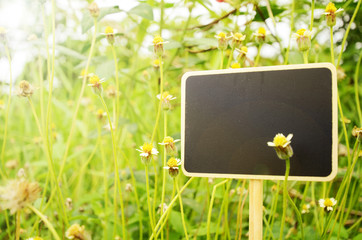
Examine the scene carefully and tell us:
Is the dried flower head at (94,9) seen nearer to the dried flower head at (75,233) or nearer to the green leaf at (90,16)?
the green leaf at (90,16)

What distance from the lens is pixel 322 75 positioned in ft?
1.75

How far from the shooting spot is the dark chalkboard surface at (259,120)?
53cm

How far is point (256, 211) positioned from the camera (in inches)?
21.4

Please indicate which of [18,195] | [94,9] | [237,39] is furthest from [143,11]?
[18,195]

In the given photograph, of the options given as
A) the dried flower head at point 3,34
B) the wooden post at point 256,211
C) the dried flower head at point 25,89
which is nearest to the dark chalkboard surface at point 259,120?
the wooden post at point 256,211

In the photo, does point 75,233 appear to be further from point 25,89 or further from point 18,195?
point 25,89

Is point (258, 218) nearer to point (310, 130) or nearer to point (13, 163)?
point (310, 130)

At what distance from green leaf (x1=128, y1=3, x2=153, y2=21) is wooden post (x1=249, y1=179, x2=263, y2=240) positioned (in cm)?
43

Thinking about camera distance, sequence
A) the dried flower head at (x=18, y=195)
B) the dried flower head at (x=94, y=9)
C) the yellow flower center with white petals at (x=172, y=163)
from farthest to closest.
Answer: the dried flower head at (x=94, y=9)
the yellow flower center with white petals at (x=172, y=163)
the dried flower head at (x=18, y=195)

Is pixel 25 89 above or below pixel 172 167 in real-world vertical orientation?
above

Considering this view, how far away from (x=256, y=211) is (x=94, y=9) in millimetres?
519

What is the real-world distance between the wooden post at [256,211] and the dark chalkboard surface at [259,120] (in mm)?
22

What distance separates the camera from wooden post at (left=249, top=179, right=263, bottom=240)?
0.54 metres

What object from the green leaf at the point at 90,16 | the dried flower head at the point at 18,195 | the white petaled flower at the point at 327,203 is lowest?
the white petaled flower at the point at 327,203
